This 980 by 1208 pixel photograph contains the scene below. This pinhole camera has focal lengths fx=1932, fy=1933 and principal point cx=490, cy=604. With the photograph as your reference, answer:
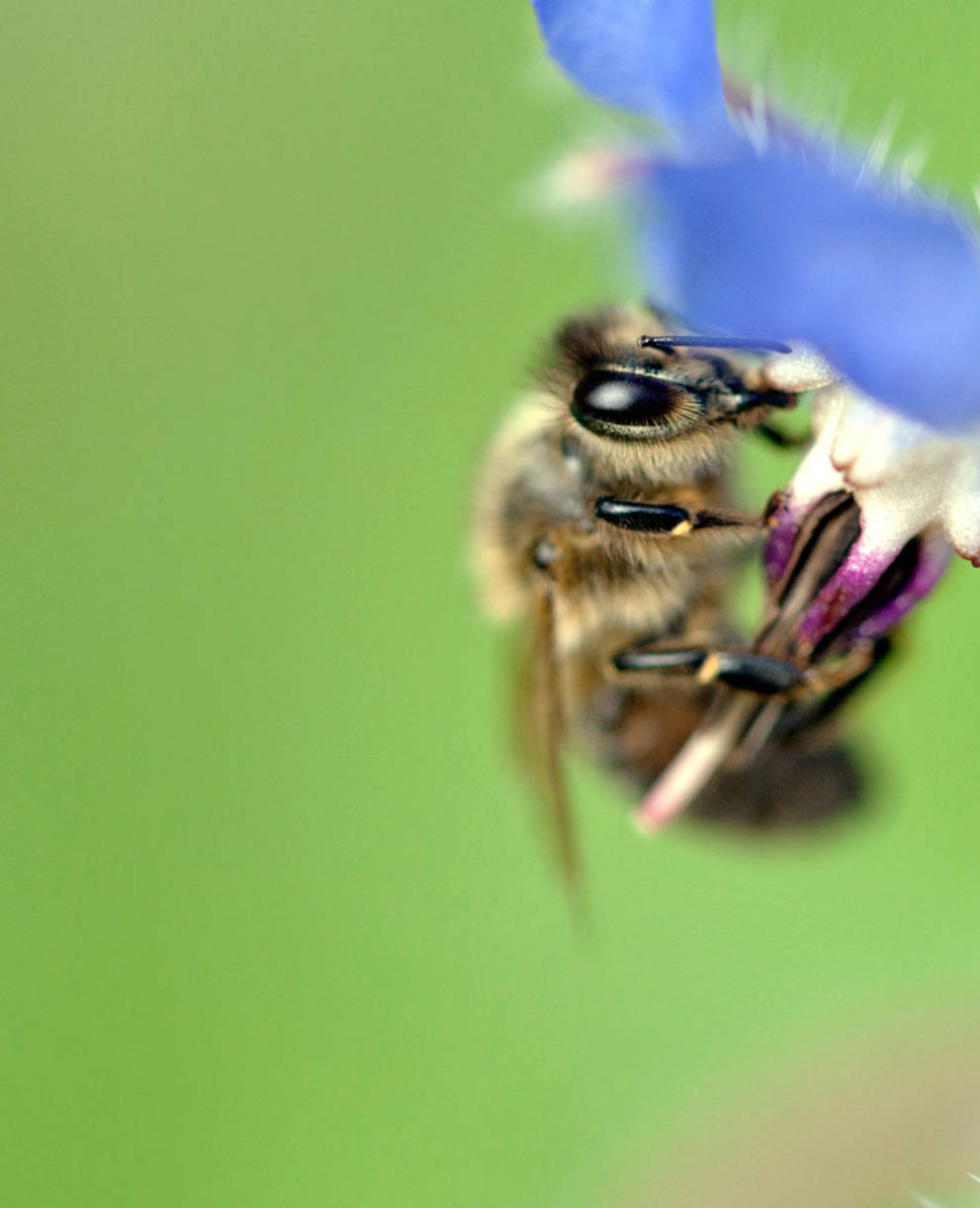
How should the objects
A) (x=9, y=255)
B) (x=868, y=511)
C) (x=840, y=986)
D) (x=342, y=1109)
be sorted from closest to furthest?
(x=868, y=511) < (x=840, y=986) < (x=342, y=1109) < (x=9, y=255)

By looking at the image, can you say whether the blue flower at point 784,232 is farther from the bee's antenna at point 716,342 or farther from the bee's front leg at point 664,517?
the bee's front leg at point 664,517

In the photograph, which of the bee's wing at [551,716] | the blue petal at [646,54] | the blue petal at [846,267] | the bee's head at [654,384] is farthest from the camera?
the bee's wing at [551,716]

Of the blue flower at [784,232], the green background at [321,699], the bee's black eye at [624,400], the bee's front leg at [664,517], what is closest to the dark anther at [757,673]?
the bee's front leg at [664,517]

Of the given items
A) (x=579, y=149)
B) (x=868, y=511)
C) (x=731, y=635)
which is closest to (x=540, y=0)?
(x=579, y=149)

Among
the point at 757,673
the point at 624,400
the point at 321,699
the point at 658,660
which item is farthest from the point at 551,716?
the point at 321,699

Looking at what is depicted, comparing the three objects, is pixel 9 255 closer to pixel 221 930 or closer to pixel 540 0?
pixel 221 930

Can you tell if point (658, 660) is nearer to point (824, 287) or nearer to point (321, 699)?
point (824, 287)

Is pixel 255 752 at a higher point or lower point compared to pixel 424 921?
higher
